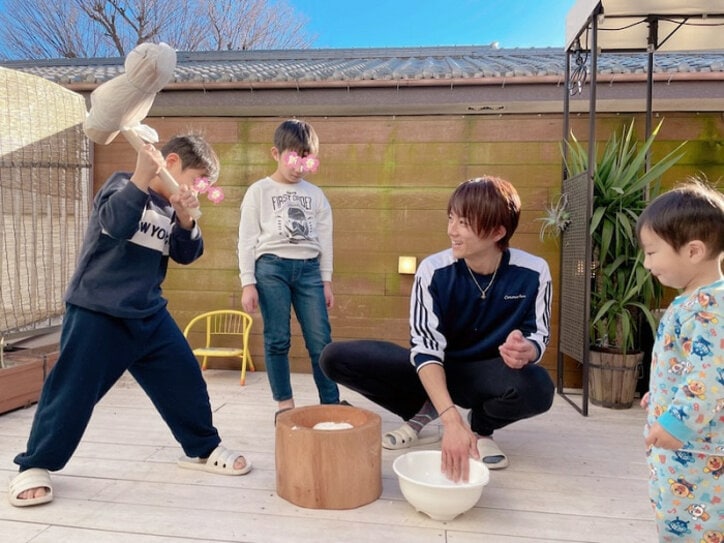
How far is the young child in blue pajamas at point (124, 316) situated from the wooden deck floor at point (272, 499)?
15 centimetres

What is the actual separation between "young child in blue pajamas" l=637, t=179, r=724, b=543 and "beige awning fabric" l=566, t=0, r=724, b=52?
1754mm

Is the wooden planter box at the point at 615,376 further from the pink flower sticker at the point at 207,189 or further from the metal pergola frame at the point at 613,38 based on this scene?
the pink flower sticker at the point at 207,189

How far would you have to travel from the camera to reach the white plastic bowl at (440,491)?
152 cm

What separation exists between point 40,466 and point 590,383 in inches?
92.6

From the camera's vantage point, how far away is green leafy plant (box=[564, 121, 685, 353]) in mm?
2760

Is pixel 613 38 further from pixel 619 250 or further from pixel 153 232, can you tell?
pixel 153 232

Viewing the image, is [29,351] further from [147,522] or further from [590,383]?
[590,383]

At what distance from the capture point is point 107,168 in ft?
11.5

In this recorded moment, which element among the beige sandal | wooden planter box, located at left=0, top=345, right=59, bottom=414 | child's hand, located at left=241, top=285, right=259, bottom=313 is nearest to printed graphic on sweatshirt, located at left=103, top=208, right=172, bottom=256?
child's hand, located at left=241, top=285, right=259, bottom=313

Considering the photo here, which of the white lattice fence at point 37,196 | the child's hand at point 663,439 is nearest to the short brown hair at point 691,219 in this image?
the child's hand at point 663,439

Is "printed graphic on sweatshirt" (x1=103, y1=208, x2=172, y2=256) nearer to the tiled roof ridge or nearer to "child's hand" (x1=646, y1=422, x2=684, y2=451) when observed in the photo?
"child's hand" (x1=646, y1=422, x2=684, y2=451)

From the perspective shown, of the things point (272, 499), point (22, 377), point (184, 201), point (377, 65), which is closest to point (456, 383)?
point (272, 499)

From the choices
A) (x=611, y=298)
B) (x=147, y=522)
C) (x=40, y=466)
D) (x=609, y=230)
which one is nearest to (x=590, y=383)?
(x=611, y=298)

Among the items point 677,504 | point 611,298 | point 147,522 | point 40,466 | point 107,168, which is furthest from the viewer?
point 107,168
